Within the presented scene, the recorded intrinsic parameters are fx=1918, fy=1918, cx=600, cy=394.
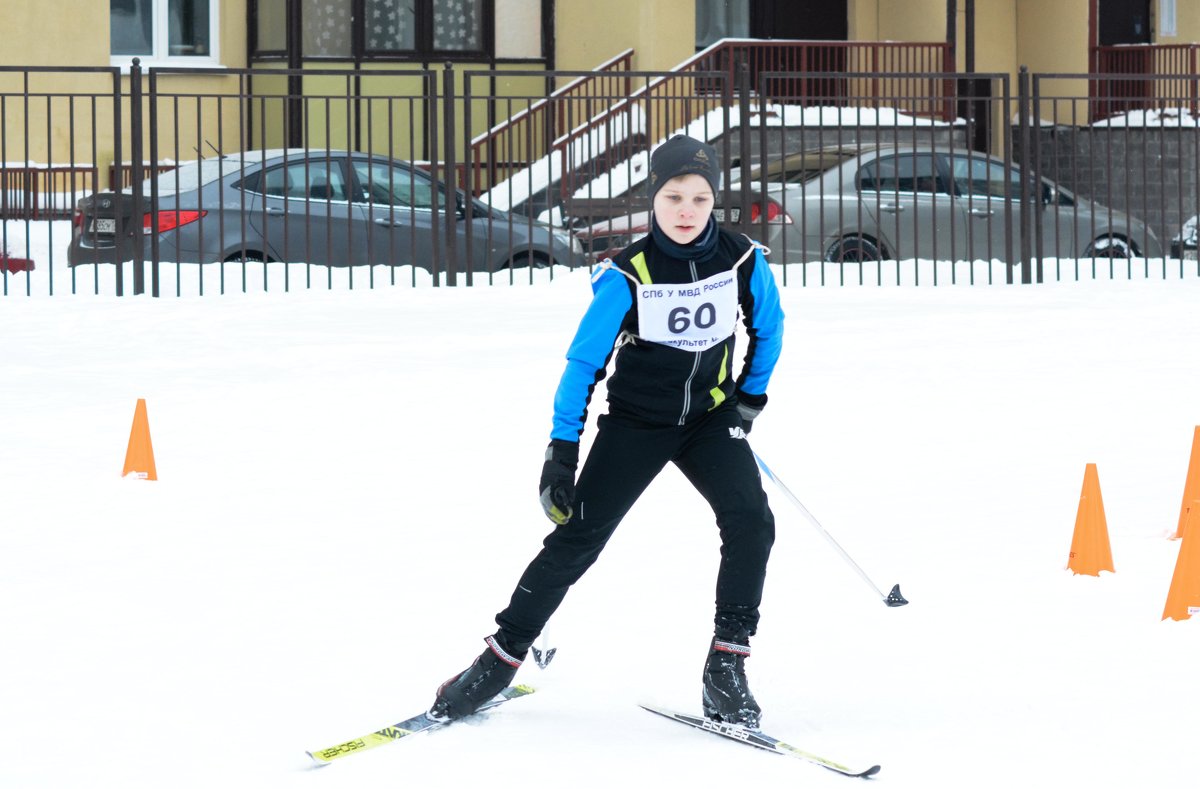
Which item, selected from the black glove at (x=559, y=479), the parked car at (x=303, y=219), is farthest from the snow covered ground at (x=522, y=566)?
the parked car at (x=303, y=219)

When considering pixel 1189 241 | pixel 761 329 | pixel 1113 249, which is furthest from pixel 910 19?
pixel 761 329

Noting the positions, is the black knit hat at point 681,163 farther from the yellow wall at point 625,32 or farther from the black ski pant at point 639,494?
the yellow wall at point 625,32

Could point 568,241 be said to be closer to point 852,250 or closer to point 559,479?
point 852,250

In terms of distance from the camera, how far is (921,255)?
17031 millimetres

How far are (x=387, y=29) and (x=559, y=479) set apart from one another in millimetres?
19272

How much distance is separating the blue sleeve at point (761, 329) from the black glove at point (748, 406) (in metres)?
0.01

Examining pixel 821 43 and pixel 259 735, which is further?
pixel 821 43

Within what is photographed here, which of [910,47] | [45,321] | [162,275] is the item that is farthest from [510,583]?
[910,47]

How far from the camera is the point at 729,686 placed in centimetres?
442

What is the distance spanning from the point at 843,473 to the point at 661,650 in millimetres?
2981

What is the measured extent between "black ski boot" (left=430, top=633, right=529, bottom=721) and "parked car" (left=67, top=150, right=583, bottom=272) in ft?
32.9

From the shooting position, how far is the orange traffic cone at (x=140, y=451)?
25.7 feet

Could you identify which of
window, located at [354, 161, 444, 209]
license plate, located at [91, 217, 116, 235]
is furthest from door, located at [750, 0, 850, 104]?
license plate, located at [91, 217, 116, 235]

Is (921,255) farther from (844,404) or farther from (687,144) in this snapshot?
(687,144)
